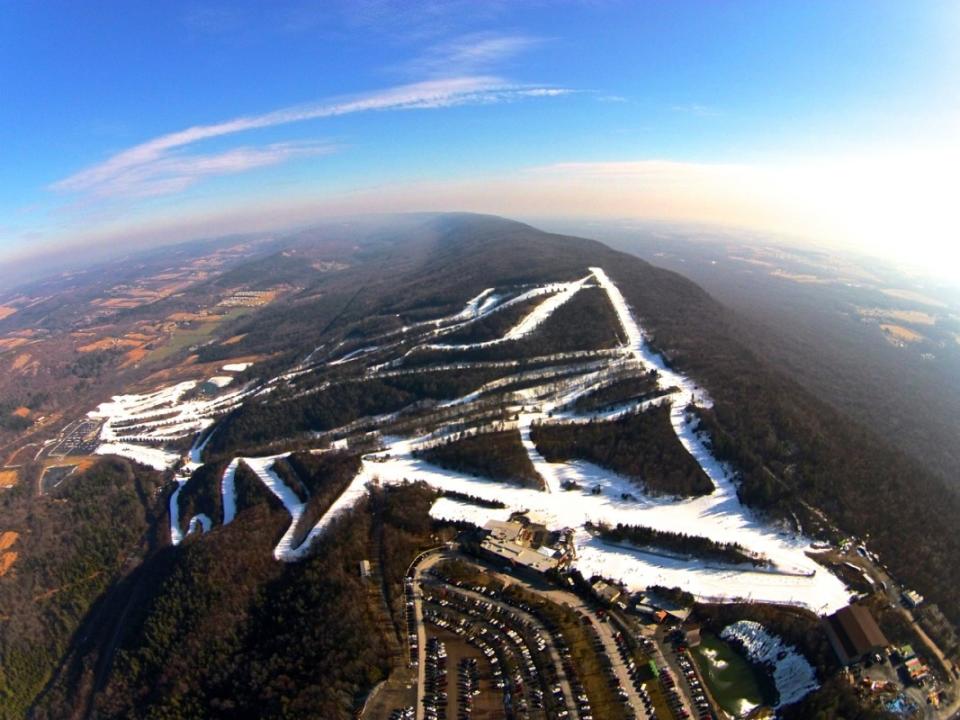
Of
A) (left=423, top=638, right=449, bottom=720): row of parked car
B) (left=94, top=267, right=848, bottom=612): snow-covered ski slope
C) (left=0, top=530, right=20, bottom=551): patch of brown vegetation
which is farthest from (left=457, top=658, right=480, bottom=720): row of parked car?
(left=0, top=530, right=20, bottom=551): patch of brown vegetation

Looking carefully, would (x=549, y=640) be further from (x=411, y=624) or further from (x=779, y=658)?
(x=779, y=658)

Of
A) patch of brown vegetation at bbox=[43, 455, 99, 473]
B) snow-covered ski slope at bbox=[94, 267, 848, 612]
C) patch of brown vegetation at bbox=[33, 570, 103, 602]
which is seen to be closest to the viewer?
snow-covered ski slope at bbox=[94, 267, 848, 612]

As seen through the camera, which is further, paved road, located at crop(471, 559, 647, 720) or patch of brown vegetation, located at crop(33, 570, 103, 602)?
patch of brown vegetation, located at crop(33, 570, 103, 602)

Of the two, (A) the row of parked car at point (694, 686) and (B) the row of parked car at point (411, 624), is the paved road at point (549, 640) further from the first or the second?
(A) the row of parked car at point (694, 686)

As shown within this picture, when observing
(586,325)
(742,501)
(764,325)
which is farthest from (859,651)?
(764,325)

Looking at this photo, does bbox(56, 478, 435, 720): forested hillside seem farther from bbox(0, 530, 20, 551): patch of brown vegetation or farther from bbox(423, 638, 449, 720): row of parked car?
bbox(0, 530, 20, 551): patch of brown vegetation

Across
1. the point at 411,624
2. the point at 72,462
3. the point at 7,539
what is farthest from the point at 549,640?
the point at 72,462

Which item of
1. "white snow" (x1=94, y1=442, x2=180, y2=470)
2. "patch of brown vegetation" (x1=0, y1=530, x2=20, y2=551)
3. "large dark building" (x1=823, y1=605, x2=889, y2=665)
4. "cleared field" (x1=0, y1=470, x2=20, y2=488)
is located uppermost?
"large dark building" (x1=823, y1=605, x2=889, y2=665)

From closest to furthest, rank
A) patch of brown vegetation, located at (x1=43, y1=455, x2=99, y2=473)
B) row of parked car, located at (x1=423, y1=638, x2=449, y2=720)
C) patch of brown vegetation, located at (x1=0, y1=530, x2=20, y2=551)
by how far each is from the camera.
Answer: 1. row of parked car, located at (x1=423, y1=638, x2=449, y2=720)
2. patch of brown vegetation, located at (x1=0, y1=530, x2=20, y2=551)
3. patch of brown vegetation, located at (x1=43, y1=455, x2=99, y2=473)
